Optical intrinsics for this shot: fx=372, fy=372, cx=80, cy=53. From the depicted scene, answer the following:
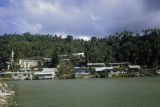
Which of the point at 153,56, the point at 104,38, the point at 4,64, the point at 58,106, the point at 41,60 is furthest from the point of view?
the point at 104,38

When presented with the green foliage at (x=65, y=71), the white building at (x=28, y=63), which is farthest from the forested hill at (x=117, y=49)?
the green foliage at (x=65, y=71)

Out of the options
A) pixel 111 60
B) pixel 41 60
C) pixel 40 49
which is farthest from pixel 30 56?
pixel 111 60

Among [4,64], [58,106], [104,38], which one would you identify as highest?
[104,38]

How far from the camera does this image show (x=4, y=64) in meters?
124

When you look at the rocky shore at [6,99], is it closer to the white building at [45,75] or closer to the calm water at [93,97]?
the calm water at [93,97]

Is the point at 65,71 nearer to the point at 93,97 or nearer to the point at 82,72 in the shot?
the point at 82,72

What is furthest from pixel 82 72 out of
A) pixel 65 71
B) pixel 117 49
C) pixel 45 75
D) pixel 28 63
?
pixel 28 63

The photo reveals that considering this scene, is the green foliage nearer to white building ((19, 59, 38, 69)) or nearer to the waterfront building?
the waterfront building

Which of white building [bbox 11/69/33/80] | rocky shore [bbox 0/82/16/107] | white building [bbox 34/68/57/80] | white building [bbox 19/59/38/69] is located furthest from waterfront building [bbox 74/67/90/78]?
rocky shore [bbox 0/82/16/107]

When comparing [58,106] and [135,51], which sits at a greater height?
[135,51]

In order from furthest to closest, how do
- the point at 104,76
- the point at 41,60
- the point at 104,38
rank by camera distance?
the point at 104,38
the point at 41,60
the point at 104,76

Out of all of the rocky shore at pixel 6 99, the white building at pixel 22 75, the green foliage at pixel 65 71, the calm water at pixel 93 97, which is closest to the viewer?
the rocky shore at pixel 6 99

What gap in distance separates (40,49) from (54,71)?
43800mm

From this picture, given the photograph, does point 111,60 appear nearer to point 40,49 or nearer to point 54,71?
point 54,71
